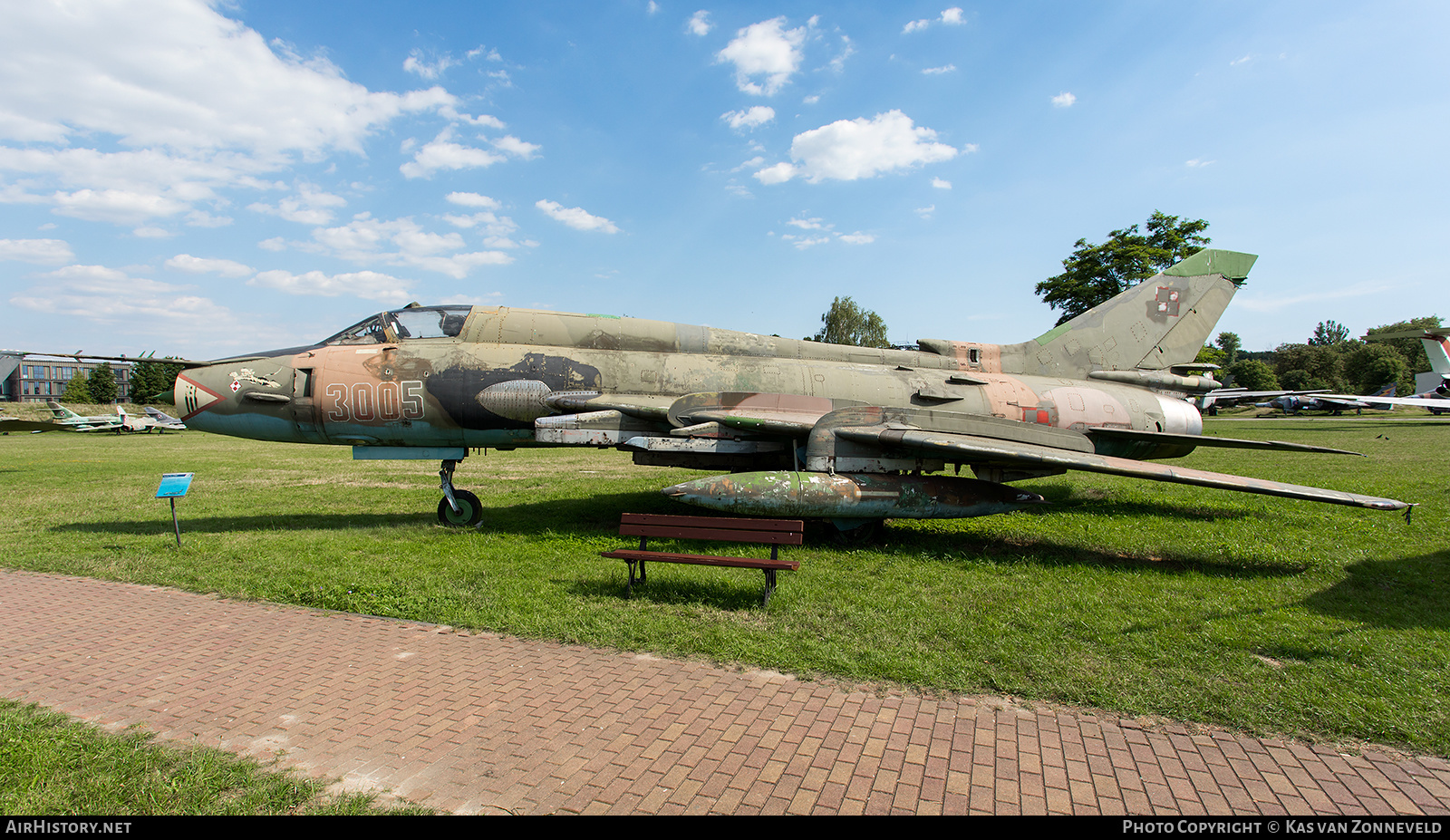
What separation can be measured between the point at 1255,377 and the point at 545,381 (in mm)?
85908

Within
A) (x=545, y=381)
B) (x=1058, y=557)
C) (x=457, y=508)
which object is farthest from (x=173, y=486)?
(x=1058, y=557)

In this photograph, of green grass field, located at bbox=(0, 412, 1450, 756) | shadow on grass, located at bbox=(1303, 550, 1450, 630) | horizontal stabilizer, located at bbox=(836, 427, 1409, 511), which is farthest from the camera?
horizontal stabilizer, located at bbox=(836, 427, 1409, 511)

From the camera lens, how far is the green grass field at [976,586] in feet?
14.6

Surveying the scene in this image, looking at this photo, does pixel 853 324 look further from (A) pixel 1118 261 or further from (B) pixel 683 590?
(B) pixel 683 590

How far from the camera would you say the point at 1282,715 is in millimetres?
3928

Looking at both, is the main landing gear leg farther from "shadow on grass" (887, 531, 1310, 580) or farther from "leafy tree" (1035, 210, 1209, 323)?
"leafy tree" (1035, 210, 1209, 323)

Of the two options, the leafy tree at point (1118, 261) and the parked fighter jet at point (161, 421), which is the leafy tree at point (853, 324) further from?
the parked fighter jet at point (161, 421)

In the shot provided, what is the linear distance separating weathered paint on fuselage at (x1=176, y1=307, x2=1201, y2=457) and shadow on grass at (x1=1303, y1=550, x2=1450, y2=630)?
412cm

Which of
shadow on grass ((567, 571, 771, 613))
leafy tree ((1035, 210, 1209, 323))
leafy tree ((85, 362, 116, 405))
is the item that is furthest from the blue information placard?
leafy tree ((85, 362, 116, 405))

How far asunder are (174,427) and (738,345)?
153 ft

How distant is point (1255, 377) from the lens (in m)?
70.0

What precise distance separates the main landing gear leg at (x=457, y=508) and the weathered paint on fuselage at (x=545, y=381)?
0.75 m

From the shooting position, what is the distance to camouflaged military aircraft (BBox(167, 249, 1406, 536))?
331 inches

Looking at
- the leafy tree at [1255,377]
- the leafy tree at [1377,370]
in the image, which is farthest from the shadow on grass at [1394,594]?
the leafy tree at [1255,377]
